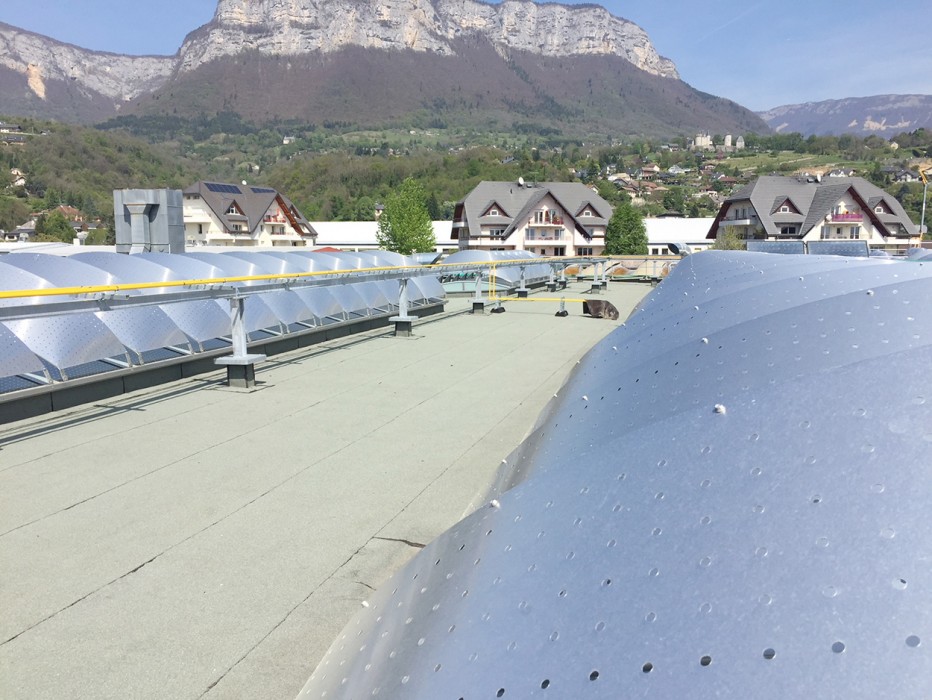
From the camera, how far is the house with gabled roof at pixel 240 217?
271ft

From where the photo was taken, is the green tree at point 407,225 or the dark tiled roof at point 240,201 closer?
the green tree at point 407,225

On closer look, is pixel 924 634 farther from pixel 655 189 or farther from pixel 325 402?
pixel 655 189

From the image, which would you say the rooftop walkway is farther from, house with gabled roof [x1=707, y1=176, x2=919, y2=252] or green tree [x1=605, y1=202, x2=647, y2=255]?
house with gabled roof [x1=707, y1=176, x2=919, y2=252]

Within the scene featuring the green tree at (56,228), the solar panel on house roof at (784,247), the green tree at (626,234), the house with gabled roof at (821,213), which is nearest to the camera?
the solar panel on house roof at (784,247)

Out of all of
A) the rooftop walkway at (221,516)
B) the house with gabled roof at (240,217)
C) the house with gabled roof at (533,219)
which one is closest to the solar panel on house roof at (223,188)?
the house with gabled roof at (240,217)

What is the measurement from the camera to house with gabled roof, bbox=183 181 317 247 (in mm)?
82625

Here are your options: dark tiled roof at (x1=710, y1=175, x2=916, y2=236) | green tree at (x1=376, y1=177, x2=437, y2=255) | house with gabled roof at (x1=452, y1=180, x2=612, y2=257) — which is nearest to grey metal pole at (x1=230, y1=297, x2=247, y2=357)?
green tree at (x1=376, y1=177, x2=437, y2=255)

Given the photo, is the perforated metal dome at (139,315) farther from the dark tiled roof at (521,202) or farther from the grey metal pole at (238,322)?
the dark tiled roof at (521,202)

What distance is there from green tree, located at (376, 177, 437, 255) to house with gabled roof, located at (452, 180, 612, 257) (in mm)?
11379

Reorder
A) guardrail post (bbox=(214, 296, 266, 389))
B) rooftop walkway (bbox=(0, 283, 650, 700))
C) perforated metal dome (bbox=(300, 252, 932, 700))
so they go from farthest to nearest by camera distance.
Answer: guardrail post (bbox=(214, 296, 266, 389))
rooftop walkway (bbox=(0, 283, 650, 700))
perforated metal dome (bbox=(300, 252, 932, 700))

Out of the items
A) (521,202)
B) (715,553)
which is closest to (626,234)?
(521,202)

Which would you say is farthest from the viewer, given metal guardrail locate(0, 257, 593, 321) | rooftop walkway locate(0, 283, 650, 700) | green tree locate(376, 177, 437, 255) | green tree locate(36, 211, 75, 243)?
green tree locate(36, 211, 75, 243)

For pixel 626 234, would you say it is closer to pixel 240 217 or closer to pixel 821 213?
pixel 821 213

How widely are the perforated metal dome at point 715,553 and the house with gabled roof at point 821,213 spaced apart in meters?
71.9
